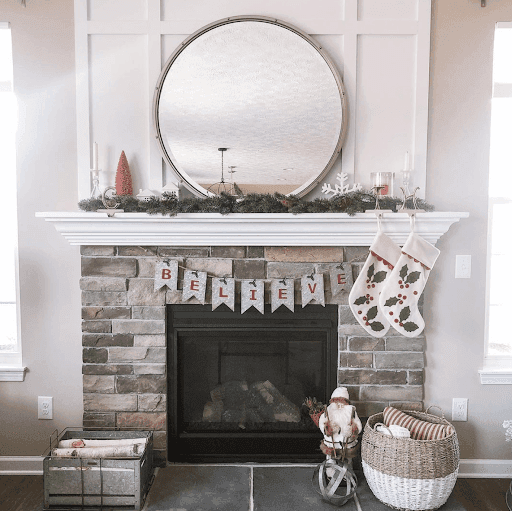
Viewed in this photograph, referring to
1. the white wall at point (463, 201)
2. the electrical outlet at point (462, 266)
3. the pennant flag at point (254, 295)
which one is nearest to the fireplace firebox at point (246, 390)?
the pennant flag at point (254, 295)

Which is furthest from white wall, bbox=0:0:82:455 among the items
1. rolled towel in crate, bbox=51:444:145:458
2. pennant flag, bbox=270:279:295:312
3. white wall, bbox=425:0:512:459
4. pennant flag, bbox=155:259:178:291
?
white wall, bbox=425:0:512:459

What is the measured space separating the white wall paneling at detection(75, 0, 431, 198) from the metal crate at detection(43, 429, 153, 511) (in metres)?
1.29

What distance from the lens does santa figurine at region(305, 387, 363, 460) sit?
2.18m

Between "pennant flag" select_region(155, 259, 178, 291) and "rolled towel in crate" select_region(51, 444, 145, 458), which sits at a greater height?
"pennant flag" select_region(155, 259, 178, 291)

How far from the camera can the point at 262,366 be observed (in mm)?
2477

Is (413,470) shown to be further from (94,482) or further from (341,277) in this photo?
(94,482)

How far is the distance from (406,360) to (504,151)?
4.08ft

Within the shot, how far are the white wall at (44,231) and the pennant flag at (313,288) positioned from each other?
3.91 ft

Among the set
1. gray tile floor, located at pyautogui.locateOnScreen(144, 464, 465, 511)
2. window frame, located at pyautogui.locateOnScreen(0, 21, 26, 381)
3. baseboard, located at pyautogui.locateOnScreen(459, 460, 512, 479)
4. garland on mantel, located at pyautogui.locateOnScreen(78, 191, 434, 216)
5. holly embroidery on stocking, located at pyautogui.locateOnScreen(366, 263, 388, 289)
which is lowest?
baseboard, located at pyautogui.locateOnScreen(459, 460, 512, 479)

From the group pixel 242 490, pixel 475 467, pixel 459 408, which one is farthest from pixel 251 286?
pixel 475 467

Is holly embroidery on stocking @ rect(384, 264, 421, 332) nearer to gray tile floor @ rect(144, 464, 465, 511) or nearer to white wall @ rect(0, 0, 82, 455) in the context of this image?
gray tile floor @ rect(144, 464, 465, 511)

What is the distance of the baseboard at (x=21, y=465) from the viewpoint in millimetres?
2492

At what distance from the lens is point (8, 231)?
98.7 inches

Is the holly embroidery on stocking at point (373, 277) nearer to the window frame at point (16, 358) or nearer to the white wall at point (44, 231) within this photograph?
the white wall at point (44, 231)
